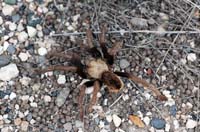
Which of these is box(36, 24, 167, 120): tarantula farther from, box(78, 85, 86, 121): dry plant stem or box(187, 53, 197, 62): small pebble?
box(187, 53, 197, 62): small pebble

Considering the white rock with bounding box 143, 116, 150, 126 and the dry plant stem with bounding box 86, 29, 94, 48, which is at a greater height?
the dry plant stem with bounding box 86, 29, 94, 48

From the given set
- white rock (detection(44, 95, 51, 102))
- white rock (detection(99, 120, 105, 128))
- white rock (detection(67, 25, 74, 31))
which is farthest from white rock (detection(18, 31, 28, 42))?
white rock (detection(99, 120, 105, 128))

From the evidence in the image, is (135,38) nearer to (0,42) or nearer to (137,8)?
(137,8)

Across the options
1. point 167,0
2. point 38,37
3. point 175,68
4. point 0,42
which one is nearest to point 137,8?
point 167,0

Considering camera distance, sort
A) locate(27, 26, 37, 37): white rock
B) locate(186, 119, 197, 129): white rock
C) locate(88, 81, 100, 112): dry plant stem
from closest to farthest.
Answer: locate(88, 81, 100, 112): dry plant stem
locate(186, 119, 197, 129): white rock
locate(27, 26, 37, 37): white rock

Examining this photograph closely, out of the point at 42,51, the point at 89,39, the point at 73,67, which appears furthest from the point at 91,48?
the point at 42,51

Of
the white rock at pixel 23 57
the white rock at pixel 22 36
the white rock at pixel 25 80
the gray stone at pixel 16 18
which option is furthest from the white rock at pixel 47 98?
the gray stone at pixel 16 18

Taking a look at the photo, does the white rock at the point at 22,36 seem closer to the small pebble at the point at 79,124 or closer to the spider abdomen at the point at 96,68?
the spider abdomen at the point at 96,68
